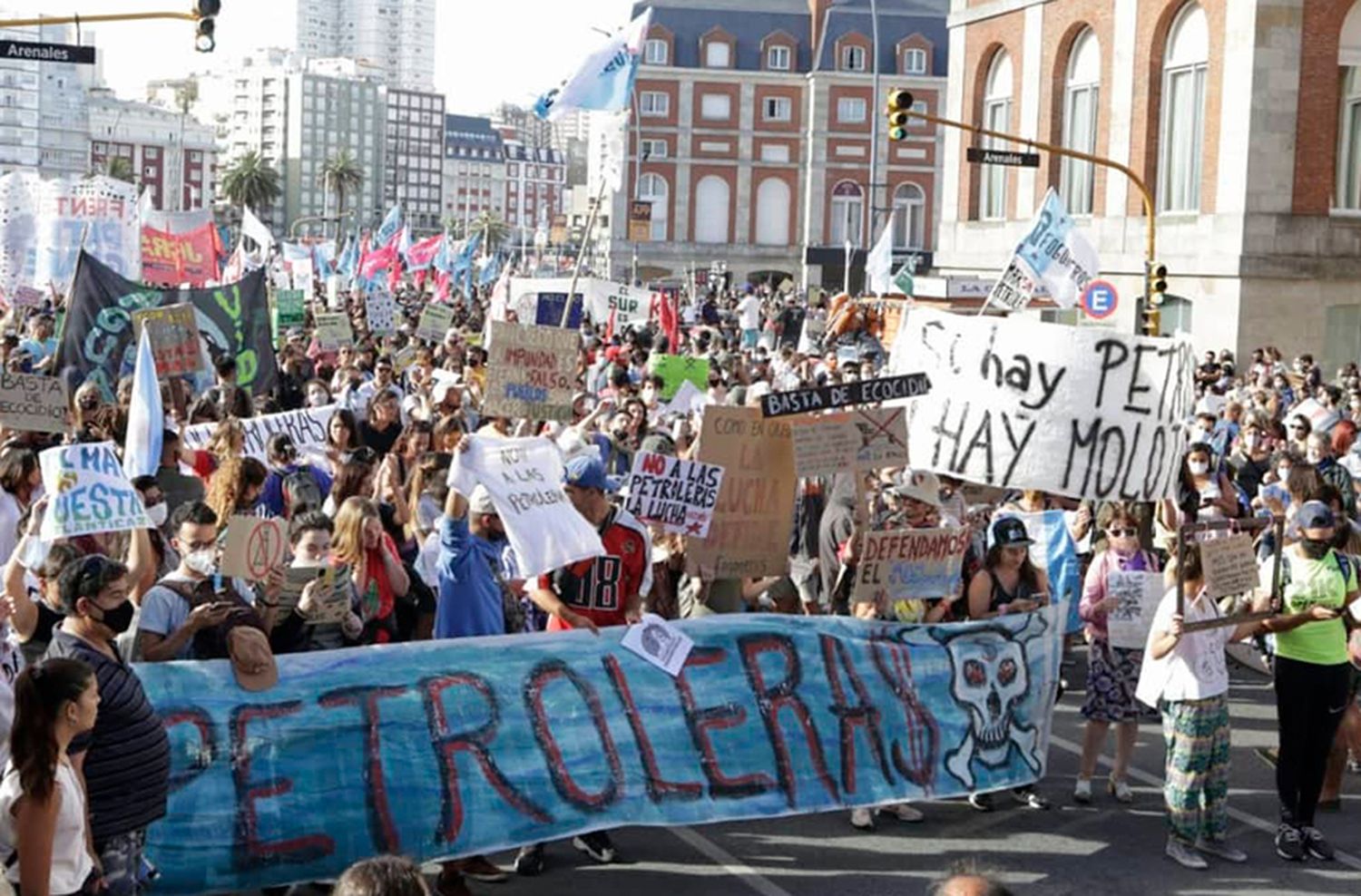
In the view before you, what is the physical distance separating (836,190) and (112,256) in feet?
207

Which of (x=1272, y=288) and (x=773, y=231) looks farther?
(x=773, y=231)

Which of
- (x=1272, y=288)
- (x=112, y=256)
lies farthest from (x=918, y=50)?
(x=112, y=256)

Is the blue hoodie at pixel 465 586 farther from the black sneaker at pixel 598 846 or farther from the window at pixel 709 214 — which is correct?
the window at pixel 709 214

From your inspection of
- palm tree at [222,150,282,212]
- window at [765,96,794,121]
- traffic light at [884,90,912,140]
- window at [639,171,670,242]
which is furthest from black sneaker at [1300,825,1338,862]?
palm tree at [222,150,282,212]

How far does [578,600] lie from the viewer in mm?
8828

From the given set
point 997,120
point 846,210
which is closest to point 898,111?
point 997,120

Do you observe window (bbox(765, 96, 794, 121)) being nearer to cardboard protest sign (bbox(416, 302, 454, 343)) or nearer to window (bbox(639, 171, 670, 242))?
window (bbox(639, 171, 670, 242))

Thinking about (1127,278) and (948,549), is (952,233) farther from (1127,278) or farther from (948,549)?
(948,549)

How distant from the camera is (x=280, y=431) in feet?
43.9

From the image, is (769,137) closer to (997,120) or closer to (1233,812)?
(997,120)

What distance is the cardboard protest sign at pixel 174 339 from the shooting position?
15375 millimetres

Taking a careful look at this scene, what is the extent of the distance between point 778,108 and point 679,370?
67941 mm

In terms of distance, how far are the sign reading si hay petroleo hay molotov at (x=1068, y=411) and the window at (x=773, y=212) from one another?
7589 cm

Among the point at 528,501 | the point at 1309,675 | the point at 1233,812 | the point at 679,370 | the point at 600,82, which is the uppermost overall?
the point at 600,82
